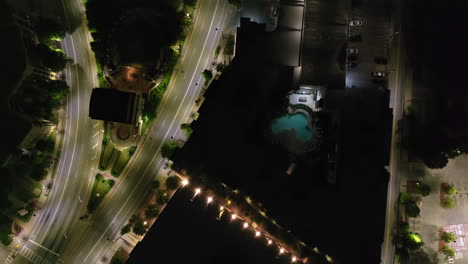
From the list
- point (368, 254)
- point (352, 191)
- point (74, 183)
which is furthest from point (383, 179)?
point (74, 183)

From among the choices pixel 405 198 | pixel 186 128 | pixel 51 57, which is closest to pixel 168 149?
pixel 186 128

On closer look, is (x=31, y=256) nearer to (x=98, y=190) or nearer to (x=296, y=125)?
(x=98, y=190)

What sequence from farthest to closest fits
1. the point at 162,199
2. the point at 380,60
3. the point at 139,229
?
the point at 380,60 < the point at 162,199 < the point at 139,229

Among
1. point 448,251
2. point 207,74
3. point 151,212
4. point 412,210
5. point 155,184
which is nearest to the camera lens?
point 412,210

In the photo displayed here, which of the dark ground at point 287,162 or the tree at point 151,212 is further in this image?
the tree at point 151,212

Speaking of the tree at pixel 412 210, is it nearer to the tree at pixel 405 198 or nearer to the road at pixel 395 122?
the tree at pixel 405 198

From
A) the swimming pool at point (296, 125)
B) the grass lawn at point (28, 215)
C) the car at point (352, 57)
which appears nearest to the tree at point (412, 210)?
the swimming pool at point (296, 125)

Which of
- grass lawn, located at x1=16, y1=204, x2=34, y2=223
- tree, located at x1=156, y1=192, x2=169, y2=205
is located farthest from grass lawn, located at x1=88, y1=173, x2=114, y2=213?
grass lawn, located at x1=16, y1=204, x2=34, y2=223
